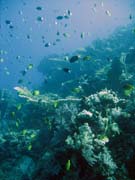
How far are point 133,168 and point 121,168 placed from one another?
0.31 m

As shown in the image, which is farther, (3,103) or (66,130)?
(3,103)

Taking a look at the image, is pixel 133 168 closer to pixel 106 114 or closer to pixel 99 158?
pixel 99 158

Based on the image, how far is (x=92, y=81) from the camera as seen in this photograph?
46.1 feet

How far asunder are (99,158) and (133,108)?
1.95m

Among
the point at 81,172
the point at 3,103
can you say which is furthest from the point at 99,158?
the point at 3,103

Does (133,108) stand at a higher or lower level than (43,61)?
lower

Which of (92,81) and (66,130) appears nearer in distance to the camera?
(66,130)

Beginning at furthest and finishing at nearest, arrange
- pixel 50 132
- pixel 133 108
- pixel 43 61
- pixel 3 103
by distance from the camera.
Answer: pixel 43 61, pixel 3 103, pixel 50 132, pixel 133 108

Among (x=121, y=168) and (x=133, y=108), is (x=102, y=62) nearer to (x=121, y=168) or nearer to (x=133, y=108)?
(x=133, y=108)

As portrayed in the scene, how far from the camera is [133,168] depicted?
18.9 ft

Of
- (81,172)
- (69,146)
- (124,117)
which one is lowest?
(81,172)

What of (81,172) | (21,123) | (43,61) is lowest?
(81,172)

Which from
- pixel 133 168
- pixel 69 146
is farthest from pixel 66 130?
pixel 133 168

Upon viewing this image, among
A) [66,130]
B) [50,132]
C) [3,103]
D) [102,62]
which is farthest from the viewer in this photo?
[102,62]
